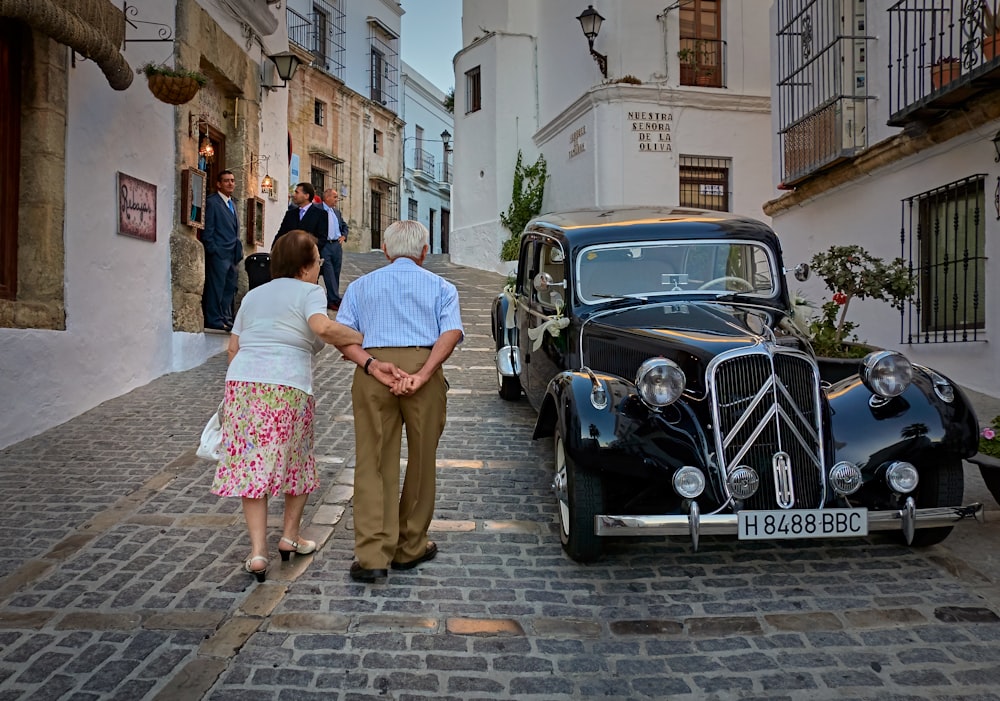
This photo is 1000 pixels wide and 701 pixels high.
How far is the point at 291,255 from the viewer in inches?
155

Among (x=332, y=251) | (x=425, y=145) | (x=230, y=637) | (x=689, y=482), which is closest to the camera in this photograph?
(x=230, y=637)

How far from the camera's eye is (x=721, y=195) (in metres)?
16.8

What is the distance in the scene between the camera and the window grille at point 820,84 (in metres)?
10.2

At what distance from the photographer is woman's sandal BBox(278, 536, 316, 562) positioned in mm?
4039

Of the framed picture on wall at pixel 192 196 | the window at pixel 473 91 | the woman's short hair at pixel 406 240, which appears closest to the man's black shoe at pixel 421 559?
the woman's short hair at pixel 406 240

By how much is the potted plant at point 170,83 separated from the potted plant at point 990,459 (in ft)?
22.5

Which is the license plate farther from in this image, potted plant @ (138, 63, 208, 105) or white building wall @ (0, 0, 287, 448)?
potted plant @ (138, 63, 208, 105)

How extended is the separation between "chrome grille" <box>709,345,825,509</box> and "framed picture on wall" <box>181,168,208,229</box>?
6913mm

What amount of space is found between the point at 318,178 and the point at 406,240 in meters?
24.4

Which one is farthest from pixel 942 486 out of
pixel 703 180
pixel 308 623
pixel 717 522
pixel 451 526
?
pixel 703 180

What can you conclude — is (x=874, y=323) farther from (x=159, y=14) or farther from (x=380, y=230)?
(x=380, y=230)

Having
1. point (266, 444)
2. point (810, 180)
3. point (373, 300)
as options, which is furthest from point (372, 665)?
point (810, 180)

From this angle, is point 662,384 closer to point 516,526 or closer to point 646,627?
point 646,627

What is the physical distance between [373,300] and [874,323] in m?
7.81
